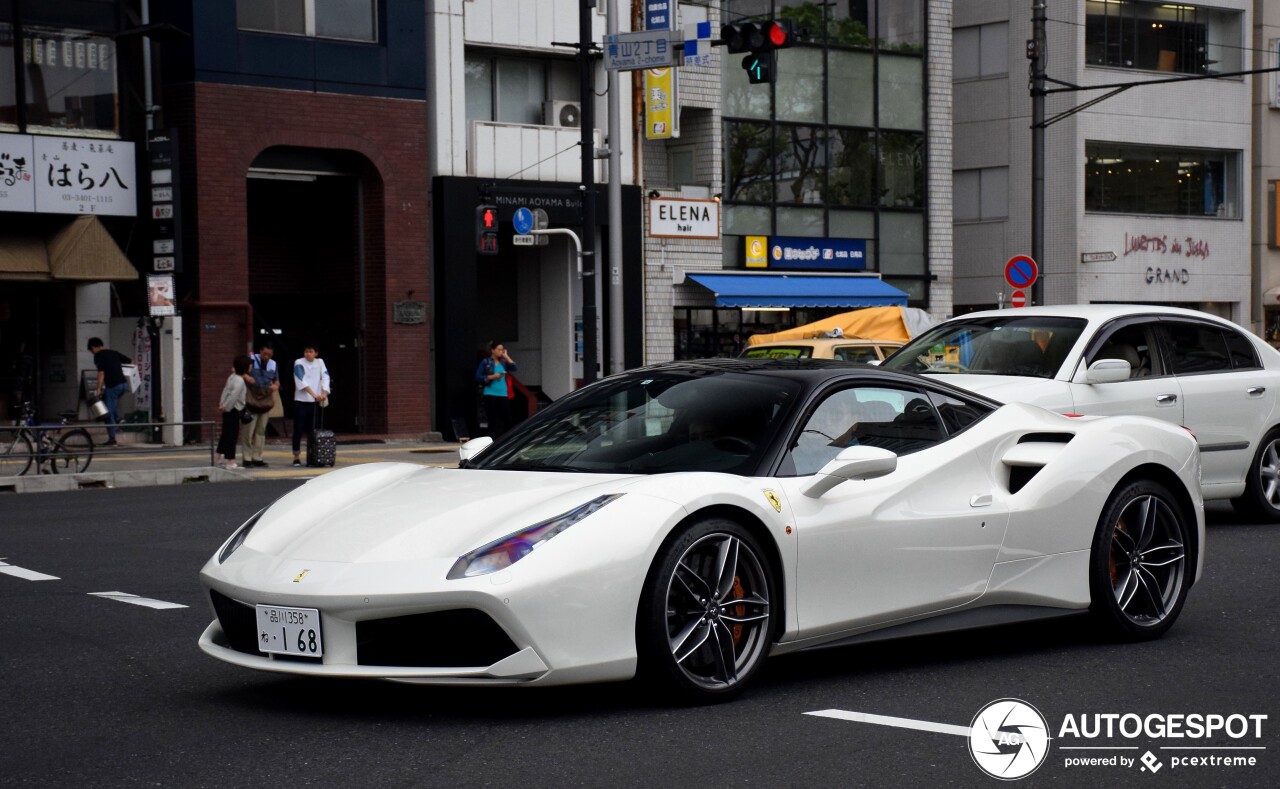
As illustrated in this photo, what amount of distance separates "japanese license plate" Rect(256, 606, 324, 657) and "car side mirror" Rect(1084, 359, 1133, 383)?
6621mm

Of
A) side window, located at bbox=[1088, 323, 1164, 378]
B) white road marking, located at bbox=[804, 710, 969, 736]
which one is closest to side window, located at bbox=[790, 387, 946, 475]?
white road marking, located at bbox=[804, 710, 969, 736]

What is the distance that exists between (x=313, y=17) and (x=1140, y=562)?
75.2 ft

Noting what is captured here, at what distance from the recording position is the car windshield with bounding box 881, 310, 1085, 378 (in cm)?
1147

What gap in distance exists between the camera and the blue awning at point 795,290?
3250 centimetres

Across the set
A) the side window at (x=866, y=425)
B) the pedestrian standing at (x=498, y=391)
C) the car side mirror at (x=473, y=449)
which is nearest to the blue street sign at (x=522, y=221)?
the pedestrian standing at (x=498, y=391)

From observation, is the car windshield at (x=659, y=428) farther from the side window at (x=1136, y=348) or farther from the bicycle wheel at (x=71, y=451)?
the bicycle wheel at (x=71, y=451)

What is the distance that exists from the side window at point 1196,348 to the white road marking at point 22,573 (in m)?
7.81

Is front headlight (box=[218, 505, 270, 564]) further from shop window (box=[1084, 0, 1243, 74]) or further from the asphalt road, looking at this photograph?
shop window (box=[1084, 0, 1243, 74])

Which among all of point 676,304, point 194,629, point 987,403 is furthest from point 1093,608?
point 676,304

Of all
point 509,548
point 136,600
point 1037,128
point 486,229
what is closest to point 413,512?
point 509,548

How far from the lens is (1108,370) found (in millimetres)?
10766

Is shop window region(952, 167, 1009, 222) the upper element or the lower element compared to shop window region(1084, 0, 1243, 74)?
lower

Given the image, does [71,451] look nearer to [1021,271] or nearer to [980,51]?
[1021,271]

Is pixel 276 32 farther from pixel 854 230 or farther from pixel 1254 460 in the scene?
pixel 1254 460
